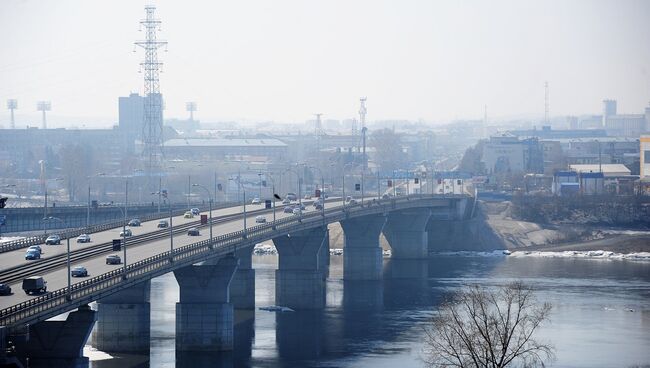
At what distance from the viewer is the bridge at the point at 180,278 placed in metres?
84.4

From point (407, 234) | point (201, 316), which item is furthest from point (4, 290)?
point (407, 234)

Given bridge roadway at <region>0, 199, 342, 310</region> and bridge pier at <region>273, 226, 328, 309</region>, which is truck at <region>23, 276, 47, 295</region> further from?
bridge pier at <region>273, 226, 328, 309</region>

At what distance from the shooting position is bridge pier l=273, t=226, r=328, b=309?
13344cm

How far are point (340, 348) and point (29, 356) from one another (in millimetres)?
28481

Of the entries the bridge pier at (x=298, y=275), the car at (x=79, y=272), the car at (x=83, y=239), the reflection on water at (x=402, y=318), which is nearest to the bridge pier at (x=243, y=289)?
the reflection on water at (x=402, y=318)

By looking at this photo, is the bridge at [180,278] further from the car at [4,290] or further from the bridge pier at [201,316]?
the car at [4,290]

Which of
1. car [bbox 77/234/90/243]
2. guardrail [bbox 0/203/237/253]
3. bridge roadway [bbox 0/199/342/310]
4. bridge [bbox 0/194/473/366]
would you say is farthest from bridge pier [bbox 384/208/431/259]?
car [bbox 77/234/90/243]

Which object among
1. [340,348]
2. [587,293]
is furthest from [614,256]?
[340,348]

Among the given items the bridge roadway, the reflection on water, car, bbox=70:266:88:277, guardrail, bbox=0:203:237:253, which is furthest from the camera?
guardrail, bbox=0:203:237:253

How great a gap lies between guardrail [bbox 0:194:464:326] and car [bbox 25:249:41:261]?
8433mm

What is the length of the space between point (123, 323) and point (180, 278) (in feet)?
18.1

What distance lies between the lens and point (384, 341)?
10938 cm

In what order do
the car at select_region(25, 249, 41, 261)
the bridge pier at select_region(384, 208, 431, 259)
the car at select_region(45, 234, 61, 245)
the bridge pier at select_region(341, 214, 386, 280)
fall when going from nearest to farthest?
the car at select_region(25, 249, 41, 261)
the car at select_region(45, 234, 61, 245)
the bridge pier at select_region(341, 214, 386, 280)
the bridge pier at select_region(384, 208, 431, 259)

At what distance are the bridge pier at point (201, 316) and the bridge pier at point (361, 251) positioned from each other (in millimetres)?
54373
